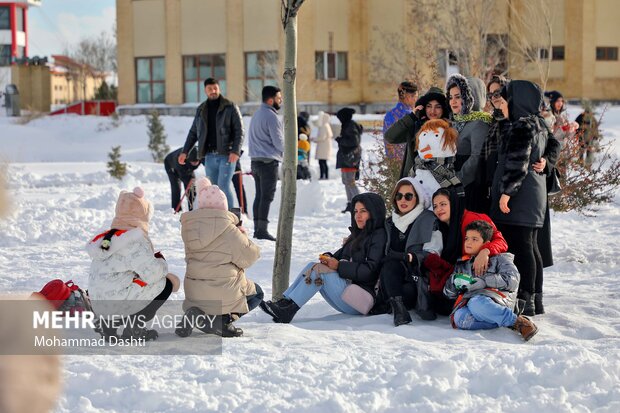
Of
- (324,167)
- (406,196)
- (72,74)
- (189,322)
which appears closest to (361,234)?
(406,196)

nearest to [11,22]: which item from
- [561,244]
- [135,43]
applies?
[135,43]

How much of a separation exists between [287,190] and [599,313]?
8.22 ft

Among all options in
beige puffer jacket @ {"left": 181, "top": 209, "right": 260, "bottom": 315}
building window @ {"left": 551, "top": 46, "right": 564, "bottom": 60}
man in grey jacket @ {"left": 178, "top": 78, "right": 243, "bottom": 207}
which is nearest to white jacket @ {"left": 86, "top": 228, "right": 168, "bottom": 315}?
beige puffer jacket @ {"left": 181, "top": 209, "right": 260, "bottom": 315}

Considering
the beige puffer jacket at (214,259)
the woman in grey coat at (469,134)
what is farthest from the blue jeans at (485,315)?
the beige puffer jacket at (214,259)

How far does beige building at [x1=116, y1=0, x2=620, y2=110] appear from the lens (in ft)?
128

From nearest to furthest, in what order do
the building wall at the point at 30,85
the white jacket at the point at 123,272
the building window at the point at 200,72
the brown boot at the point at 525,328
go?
1. the white jacket at the point at 123,272
2. the brown boot at the point at 525,328
3. the building window at the point at 200,72
4. the building wall at the point at 30,85

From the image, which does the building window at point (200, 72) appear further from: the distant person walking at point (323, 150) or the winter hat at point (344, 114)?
the winter hat at point (344, 114)

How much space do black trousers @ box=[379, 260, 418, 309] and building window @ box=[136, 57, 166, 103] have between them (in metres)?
36.7

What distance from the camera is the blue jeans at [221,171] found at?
436 inches

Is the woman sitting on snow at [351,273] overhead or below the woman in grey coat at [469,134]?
below

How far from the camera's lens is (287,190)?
7184 mm

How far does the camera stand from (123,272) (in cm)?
558

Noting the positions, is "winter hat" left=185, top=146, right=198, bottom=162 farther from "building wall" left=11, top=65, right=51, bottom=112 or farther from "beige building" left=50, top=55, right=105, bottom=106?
→ "beige building" left=50, top=55, right=105, bottom=106

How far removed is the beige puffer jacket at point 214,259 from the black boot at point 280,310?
0.67 meters
